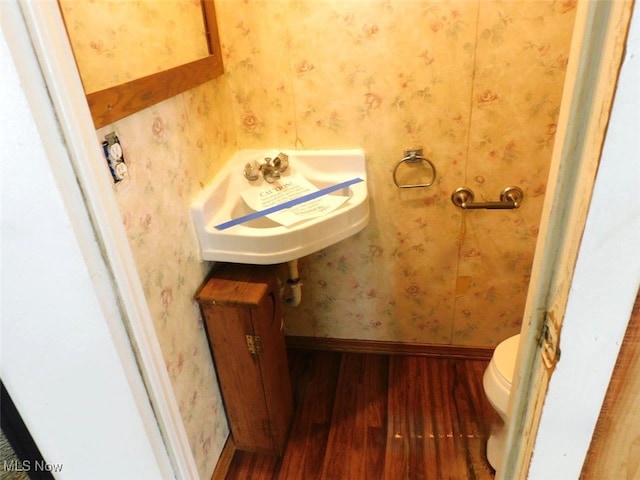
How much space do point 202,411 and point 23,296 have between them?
752 mm

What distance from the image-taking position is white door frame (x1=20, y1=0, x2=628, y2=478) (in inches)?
21.8

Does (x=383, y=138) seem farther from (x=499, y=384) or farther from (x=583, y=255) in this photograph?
(x=583, y=255)

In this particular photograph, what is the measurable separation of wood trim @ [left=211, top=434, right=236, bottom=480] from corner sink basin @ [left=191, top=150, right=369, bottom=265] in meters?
0.71

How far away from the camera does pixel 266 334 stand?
1.35 meters

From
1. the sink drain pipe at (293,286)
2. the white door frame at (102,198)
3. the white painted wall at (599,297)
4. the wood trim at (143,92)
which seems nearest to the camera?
the white painted wall at (599,297)

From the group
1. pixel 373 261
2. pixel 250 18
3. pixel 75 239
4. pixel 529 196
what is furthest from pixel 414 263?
pixel 75 239

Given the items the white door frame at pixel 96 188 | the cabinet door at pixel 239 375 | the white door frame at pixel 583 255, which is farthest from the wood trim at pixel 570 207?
the cabinet door at pixel 239 375

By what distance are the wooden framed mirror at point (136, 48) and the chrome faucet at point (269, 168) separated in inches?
13.0

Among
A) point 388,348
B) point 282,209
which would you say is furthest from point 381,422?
point 282,209

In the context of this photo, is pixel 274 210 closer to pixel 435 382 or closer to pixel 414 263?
pixel 414 263

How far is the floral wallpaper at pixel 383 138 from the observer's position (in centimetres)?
120

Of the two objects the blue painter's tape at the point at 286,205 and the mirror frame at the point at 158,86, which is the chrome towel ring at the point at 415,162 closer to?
the blue painter's tape at the point at 286,205

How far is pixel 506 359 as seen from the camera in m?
1.38

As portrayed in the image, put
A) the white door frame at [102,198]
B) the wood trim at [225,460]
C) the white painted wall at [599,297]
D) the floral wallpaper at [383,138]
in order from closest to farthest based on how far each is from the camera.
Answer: the white painted wall at [599,297], the white door frame at [102,198], the floral wallpaper at [383,138], the wood trim at [225,460]
